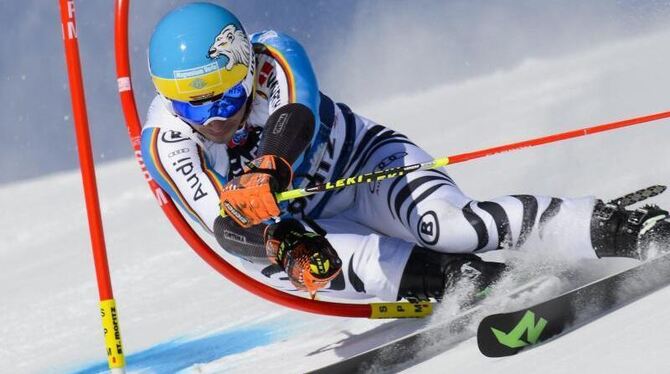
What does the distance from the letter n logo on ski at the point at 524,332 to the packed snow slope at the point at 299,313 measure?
0.30 feet

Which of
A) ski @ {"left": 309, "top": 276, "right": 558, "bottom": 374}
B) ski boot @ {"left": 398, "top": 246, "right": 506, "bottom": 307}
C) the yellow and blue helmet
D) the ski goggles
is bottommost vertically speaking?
ski @ {"left": 309, "top": 276, "right": 558, "bottom": 374}

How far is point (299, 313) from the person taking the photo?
555 cm

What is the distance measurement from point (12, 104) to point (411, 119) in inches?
147

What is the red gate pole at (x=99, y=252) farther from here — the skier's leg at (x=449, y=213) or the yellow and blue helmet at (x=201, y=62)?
the skier's leg at (x=449, y=213)

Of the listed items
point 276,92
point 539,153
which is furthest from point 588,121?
point 276,92

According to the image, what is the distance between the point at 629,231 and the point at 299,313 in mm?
2190

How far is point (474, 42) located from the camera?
431 inches

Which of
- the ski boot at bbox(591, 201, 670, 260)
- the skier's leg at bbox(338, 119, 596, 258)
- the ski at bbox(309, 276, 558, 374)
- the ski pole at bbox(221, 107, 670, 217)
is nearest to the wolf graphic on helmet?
the ski pole at bbox(221, 107, 670, 217)

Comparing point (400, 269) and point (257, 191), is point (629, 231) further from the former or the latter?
point (257, 191)

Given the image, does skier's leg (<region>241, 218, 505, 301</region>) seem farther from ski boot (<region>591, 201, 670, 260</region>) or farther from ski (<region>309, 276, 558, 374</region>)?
ski boot (<region>591, 201, 670, 260</region>)

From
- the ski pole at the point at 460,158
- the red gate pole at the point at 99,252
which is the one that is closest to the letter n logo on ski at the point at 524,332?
the ski pole at the point at 460,158

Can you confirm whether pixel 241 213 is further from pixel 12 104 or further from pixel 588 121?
pixel 12 104

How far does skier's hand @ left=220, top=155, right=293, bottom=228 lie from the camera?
369cm

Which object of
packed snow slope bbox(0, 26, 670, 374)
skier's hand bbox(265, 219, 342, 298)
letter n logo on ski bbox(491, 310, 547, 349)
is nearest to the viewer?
letter n logo on ski bbox(491, 310, 547, 349)
